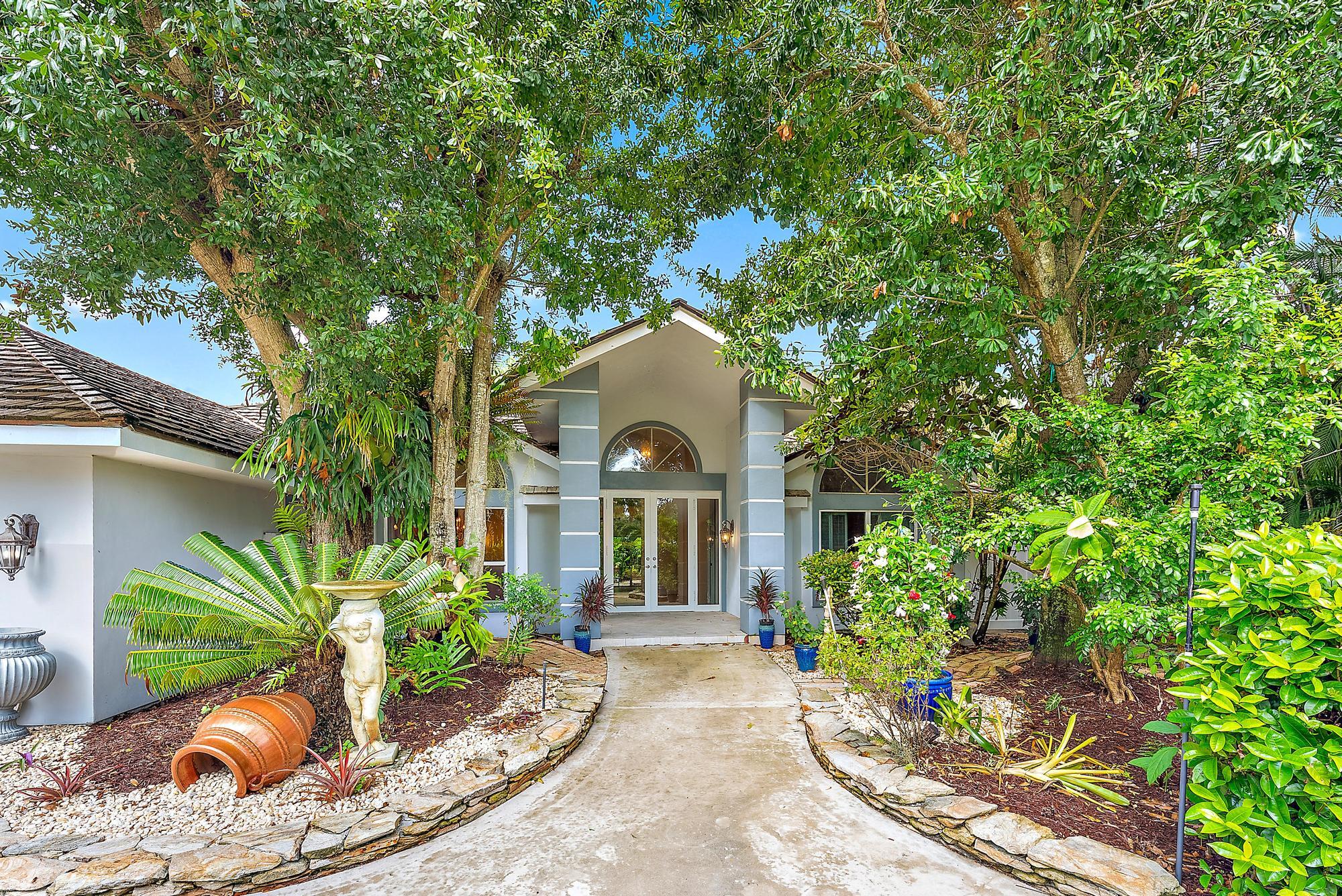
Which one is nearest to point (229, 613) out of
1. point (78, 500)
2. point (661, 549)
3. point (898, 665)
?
point (78, 500)

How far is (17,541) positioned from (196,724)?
7.86ft

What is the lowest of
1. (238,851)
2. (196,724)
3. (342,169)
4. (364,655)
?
(196,724)

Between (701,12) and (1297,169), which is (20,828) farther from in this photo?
(1297,169)

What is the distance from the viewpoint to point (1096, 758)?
488cm

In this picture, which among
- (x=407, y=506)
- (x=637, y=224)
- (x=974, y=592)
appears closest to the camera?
(x=407, y=506)

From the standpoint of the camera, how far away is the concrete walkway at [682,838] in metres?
3.71

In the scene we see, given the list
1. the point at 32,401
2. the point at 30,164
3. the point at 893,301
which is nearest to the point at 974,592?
the point at 893,301

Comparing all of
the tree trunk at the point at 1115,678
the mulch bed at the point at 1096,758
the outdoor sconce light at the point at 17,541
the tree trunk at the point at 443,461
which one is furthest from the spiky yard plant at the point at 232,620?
the tree trunk at the point at 1115,678

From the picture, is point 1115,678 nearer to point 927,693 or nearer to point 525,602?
point 927,693

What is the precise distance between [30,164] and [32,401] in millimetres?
2180

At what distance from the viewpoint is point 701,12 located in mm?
6477

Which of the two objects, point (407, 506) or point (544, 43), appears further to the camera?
point (407, 506)

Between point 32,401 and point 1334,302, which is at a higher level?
point 1334,302

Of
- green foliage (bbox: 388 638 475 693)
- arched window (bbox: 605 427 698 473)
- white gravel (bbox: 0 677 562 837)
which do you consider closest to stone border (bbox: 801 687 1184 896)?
white gravel (bbox: 0 677 562 837)
